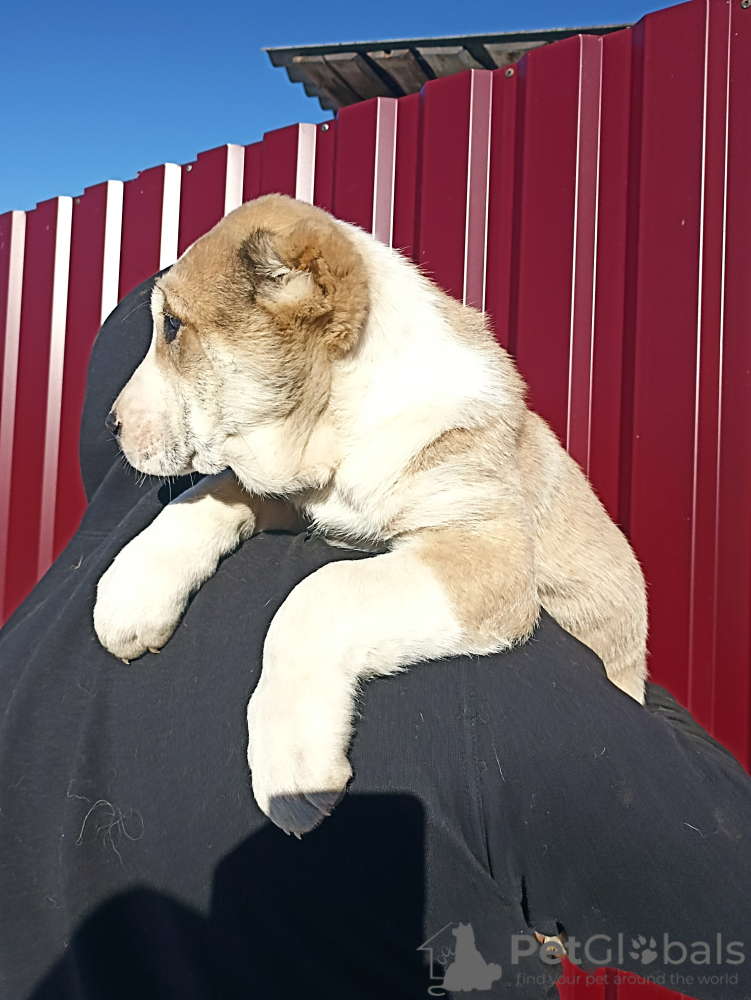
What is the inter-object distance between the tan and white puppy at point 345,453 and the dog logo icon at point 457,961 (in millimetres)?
466

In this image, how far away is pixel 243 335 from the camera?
2043 millimetres

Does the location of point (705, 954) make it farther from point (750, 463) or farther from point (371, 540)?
point (750, 463)

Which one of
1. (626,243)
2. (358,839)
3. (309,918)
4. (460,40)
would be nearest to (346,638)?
(358,839)

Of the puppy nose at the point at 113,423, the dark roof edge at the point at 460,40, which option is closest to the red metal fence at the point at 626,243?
the dark roof edge at the point at 460,40

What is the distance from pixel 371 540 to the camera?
2.02 metres

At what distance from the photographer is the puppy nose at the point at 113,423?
6.96 ft

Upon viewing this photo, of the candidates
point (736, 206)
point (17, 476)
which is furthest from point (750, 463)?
point (17, 476)

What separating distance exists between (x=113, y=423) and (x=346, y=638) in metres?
1.03

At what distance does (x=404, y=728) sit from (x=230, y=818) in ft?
1.13

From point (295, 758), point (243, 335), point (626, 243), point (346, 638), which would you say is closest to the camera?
point (295, 758)

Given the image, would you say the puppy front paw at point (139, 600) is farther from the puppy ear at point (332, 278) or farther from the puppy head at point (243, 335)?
the puppy ear at point (332, 278)

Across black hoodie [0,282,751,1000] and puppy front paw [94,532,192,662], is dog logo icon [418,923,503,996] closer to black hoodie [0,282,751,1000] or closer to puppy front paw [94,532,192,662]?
black hoodie [0,282,751,1000]

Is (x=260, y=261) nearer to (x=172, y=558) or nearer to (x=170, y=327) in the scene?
(x=170, y=327)

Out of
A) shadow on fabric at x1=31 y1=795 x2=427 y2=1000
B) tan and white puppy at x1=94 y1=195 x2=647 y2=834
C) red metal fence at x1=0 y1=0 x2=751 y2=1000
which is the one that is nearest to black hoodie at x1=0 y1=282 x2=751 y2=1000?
shadow on fabric at x1=31 y1=795 x2=427 y2=1000
